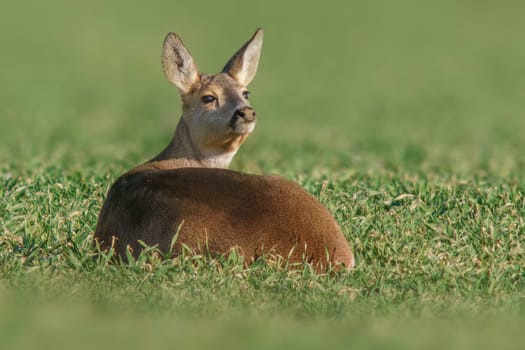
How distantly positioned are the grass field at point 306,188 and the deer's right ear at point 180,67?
1169 mm

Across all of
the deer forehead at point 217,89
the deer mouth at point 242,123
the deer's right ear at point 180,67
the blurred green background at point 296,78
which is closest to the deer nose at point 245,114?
A: the deer mouth at point 242,123

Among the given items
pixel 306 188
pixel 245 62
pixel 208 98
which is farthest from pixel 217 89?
pixel 306 188

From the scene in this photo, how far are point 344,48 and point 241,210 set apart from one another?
101 ft

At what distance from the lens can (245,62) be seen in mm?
9906

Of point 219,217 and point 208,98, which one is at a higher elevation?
point 208,98

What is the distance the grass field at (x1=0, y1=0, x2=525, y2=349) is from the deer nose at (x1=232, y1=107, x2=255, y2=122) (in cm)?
92

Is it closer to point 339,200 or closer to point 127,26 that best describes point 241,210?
point 339,200

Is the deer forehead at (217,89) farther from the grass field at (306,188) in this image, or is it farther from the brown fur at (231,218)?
the brown fur at (231,218)

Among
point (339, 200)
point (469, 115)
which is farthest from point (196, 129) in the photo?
point (469, 115)

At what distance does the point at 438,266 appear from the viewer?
7906mm

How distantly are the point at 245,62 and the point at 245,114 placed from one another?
1103mm

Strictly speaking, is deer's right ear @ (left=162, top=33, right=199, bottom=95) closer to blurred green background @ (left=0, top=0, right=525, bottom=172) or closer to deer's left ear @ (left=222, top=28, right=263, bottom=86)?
deer's left ear @ (left=222, top=28, right=263, bottom=86)

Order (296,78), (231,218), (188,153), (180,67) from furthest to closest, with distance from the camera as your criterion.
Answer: (296,78) < (180,67) < (188,153) < (231,218)

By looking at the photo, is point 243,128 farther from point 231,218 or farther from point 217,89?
point 231,218
